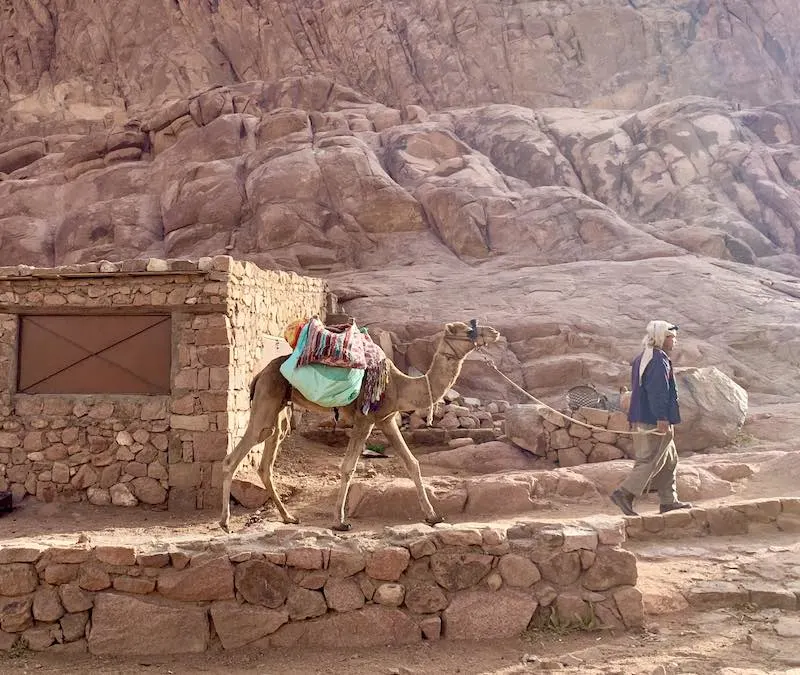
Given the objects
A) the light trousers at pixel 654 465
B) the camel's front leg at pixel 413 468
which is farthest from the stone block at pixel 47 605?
the light trousers at pixel 654 465

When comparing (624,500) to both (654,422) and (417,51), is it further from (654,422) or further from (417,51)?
(417,51)

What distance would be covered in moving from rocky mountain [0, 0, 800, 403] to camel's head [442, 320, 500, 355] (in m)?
6.49

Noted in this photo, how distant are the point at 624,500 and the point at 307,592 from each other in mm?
4058

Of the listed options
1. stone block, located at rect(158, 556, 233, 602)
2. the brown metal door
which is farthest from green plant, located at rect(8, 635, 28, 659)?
the brown metal door

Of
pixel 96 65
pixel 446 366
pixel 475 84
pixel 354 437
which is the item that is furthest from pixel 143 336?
pixel 96 65

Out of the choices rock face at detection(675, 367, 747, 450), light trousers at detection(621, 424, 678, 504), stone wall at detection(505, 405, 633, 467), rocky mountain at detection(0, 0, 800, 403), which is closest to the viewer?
light trousers at detection(621, 424, 678, 504)

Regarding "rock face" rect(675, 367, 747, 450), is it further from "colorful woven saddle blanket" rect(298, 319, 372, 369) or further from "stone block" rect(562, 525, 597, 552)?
"stone block" rect(562, 525, 597, 552)

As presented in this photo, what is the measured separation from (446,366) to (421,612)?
10.4ft

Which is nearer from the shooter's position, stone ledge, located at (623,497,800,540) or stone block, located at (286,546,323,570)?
stone block, located at (286,546,323,570)

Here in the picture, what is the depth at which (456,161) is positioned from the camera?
966 inches

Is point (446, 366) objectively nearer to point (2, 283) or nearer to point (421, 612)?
point (421, 612)

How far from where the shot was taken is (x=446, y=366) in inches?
293

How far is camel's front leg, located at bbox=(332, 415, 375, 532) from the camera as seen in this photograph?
730 centimetres

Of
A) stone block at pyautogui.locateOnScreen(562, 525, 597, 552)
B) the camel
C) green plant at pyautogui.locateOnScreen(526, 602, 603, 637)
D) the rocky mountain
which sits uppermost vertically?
the rocky mountain
